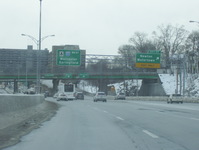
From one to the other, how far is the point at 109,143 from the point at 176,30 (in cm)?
9912

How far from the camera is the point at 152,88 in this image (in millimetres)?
98125

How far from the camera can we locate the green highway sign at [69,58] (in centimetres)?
5639

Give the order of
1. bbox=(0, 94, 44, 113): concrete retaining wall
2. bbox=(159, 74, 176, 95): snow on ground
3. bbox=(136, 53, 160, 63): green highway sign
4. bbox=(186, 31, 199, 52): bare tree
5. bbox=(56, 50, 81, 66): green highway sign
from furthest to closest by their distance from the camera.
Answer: bbox=(186, 31, 199, 52): bare tree
bbox=(159, 74, 176, 95): snow on ground
bbox=(136, 53, 160, 63): green highway sign
bbox=(56, 50, 81, 66): green highway sign
bbox=(0, 94, 44, 113): concrete retaining wall

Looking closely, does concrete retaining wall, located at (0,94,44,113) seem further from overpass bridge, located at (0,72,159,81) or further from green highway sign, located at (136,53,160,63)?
overpass bridge, located at (0,72,159,81)

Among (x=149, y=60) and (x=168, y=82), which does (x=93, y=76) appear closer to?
(x=168, y=82)

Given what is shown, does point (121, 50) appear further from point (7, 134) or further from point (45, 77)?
point (7, 134)

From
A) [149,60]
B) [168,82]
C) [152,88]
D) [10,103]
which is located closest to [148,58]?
[149,60]

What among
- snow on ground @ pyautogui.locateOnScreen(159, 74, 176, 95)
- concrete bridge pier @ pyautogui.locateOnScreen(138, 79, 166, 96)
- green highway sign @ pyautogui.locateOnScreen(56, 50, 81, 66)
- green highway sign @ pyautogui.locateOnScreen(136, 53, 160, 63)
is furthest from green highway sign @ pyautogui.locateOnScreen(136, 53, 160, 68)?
concrete bridge pier @ pyautogui.locateOnScreen(138, 79, 166, 96)

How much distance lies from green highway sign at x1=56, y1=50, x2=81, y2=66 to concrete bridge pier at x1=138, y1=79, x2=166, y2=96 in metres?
39.2

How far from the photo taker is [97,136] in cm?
1323

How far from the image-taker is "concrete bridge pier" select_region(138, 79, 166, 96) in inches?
3637

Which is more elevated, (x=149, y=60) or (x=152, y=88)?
(x=149, y=60)

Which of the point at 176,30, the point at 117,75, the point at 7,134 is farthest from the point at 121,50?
the point at 7,134

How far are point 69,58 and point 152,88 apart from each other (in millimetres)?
45888
